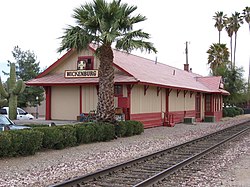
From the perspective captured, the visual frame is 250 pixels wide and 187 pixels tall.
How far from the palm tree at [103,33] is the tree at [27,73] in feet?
87.6

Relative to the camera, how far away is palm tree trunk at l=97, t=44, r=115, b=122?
17344 mm

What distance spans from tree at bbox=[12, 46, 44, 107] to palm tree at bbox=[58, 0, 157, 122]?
26.7 metres

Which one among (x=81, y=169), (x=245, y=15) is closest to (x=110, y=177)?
(x=81, y=169)

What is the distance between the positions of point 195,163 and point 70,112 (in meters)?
14.3

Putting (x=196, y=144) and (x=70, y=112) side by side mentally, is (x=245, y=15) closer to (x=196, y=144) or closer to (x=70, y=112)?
(x=70, y=112)

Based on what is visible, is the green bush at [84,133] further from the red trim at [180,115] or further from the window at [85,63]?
the red trim at [180,115]

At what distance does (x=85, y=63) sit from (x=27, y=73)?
77.7 ft

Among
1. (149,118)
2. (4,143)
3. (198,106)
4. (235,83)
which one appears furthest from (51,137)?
(235,83)

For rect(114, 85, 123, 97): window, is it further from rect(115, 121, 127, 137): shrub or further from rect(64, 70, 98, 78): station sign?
rect(115, 121, 127, 137): shrub

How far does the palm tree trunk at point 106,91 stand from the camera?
17.3m

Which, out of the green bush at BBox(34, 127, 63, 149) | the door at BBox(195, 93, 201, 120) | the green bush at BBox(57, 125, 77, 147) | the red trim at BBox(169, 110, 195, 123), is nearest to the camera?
the green bush at BBox(34, 127, 63, 149)

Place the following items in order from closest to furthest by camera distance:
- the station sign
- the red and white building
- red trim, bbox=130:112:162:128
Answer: the red and white building
red trim, bbox=130:112:162:128
the station sign

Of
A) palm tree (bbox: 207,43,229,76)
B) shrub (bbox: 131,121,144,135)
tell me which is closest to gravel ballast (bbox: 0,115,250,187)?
shrub (bbox: 131,121,144,135)

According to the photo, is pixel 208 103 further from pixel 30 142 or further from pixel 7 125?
pixel 30 142
